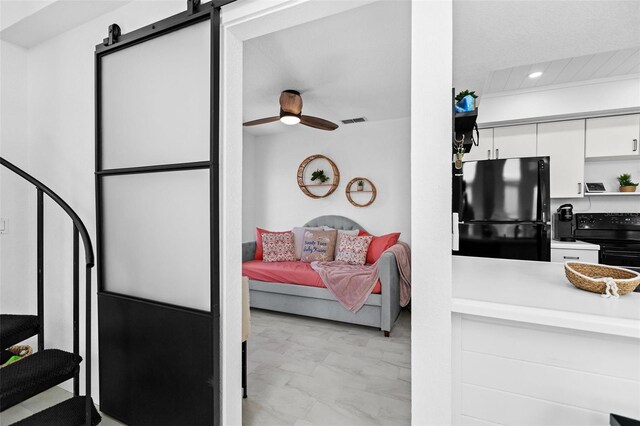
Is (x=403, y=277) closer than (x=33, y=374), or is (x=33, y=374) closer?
(x=33, y=374)

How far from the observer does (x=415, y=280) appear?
1.10m

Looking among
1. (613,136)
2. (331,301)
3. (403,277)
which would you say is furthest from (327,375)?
(613,136)

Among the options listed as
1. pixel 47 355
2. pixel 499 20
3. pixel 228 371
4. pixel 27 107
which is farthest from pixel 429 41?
pixel 27 107

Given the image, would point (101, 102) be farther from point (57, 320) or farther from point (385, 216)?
point (385, 216)

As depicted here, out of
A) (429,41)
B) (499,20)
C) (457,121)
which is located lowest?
(457,121)

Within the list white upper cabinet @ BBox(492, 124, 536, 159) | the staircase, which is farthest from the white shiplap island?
white upper cabinet @ BBox(492, 124, 536, 159)

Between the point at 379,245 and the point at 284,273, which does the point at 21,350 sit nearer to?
the point at 284,273

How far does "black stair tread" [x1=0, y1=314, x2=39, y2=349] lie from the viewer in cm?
151

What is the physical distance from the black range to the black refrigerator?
63 cm

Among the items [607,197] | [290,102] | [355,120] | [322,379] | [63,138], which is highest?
[355,120]

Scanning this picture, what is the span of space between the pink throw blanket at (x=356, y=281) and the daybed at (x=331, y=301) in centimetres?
7

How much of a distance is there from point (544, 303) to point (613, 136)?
3145 mm

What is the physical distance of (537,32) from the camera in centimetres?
192

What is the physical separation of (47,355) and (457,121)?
2.40 metres
